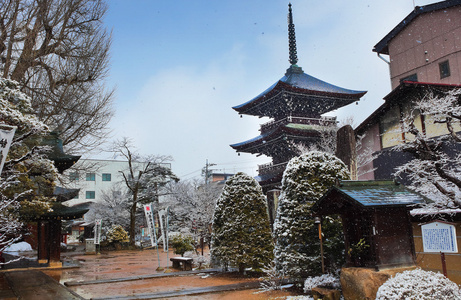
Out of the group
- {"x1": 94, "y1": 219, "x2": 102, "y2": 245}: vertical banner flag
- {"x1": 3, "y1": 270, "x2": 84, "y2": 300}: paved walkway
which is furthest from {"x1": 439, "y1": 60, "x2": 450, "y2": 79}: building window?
{"x1": 94, "y1": 219, "x2": 102, "y2": 245}: vertical banner flag

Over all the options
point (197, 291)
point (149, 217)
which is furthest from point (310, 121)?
point (197, 291)

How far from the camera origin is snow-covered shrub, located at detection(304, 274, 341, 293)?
9.12 m

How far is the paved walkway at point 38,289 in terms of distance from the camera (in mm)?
10492

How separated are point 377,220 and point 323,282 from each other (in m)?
2.23

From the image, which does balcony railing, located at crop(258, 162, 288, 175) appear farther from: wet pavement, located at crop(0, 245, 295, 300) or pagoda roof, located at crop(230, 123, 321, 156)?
wet pavement, located at crop(0, 245, 295, 300)

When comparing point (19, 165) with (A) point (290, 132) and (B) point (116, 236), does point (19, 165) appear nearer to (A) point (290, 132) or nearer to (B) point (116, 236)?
(A) point (290, 132)

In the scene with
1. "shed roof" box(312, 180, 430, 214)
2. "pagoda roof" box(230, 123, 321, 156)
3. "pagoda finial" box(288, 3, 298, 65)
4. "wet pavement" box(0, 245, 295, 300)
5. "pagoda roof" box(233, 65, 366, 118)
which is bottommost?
"wet pavement" box(0, 245, 295, 300)

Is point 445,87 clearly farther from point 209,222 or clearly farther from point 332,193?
point 209,222

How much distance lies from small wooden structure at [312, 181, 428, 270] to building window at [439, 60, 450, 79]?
17.6 metres

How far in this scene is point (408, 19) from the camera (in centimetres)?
2564

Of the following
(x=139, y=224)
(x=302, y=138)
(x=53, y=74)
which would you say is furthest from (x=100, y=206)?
(x=53, y=74)

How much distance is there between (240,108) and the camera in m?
35.2

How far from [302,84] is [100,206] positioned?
96.9 ft

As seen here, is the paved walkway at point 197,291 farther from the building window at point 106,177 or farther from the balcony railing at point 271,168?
the building window at point 106,177
